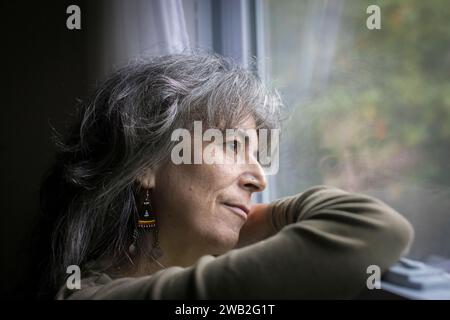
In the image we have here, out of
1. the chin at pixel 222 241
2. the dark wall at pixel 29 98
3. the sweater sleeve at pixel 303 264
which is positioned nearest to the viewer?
the sweater sleeve at pixel 303 264

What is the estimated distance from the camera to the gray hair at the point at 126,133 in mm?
747

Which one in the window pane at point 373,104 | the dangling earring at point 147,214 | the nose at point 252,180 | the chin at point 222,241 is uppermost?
the window pane at point 373,104

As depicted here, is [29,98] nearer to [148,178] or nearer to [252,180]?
[148,178]

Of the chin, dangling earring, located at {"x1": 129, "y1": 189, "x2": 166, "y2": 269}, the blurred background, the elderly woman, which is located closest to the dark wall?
the blurred background

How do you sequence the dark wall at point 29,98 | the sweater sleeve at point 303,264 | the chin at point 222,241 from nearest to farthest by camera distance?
the sweater sleeve at point 303,264 → the chin at point 222,241 → the dark wall at point 29,98

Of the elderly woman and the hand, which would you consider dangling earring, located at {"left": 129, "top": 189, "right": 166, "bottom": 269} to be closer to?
the elderly woman

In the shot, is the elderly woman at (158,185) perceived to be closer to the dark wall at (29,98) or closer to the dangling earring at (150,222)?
the dangling earring at (150,222)

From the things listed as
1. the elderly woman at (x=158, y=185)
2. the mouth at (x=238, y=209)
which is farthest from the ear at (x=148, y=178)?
the mouth at (x=238, y=209)

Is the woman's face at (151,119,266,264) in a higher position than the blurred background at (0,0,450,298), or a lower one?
lower

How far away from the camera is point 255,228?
2.53 ft

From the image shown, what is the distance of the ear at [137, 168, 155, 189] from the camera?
2.48 feet

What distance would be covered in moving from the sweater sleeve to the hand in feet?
0.64
